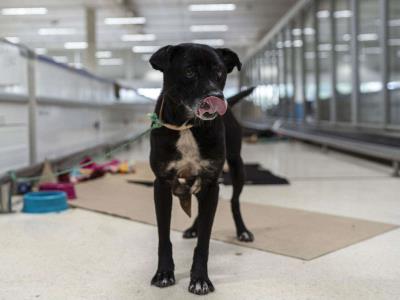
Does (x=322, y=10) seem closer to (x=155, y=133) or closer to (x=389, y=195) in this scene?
(x=389, y=195)

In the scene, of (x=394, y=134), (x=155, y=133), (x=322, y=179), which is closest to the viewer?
(x=155, y=133)

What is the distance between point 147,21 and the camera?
51.3ft

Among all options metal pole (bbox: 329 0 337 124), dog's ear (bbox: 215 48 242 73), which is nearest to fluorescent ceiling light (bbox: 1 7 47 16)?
metal pole (bbox: 329 0 337 124)

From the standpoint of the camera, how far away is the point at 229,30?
1756 cm

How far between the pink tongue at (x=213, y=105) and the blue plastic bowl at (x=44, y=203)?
1933 millimetres

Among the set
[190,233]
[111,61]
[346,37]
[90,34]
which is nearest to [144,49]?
[111,61]

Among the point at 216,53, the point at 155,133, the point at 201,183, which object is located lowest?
the point at 201,183

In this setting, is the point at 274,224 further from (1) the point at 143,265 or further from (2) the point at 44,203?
(2) the point at 44,203

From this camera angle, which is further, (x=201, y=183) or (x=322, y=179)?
(x=322, y=179)

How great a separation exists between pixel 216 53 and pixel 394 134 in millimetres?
4696

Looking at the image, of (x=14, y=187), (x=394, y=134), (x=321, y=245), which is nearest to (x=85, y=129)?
(x=14, y=187)

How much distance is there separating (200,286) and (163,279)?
0.47 ft

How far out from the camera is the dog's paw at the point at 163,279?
1583 mm

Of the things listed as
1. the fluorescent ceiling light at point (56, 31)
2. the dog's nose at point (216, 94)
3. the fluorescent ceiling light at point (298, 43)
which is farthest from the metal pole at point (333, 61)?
the fluorescent ceiling light at point (56, 31)
